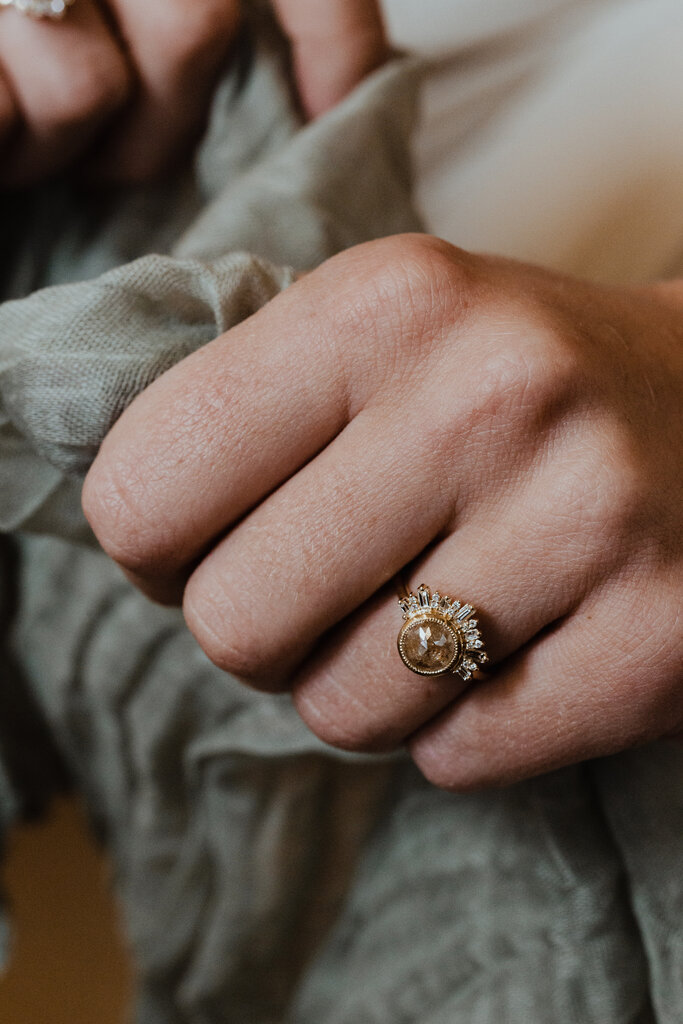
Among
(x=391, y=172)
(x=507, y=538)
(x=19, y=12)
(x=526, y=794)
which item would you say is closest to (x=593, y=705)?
(x=507, y=538)

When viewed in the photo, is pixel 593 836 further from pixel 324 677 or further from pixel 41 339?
pixel 41 339

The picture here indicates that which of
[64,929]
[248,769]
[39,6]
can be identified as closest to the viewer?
[39,6]

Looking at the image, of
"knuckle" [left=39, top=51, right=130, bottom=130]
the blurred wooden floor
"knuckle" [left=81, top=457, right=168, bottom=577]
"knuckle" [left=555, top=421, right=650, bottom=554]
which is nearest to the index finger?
"knuckle" [left=81, top=457, right=168, bottom=577]

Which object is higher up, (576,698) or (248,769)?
(576,698)

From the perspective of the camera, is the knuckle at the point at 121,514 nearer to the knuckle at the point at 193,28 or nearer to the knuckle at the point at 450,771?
the knuckle at the point at 450,771

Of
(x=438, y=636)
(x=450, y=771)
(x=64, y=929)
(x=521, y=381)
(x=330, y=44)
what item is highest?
(x=330, y=44)

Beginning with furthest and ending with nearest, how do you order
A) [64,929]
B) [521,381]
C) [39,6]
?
[64,929]
[39,6]
[521,381]

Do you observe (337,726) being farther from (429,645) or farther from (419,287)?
(419,287)

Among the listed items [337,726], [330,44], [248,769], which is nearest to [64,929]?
[248,769]

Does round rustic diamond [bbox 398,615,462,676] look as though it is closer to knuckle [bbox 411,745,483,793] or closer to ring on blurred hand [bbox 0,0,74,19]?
knuckle [bbox 411,745,483,793]
